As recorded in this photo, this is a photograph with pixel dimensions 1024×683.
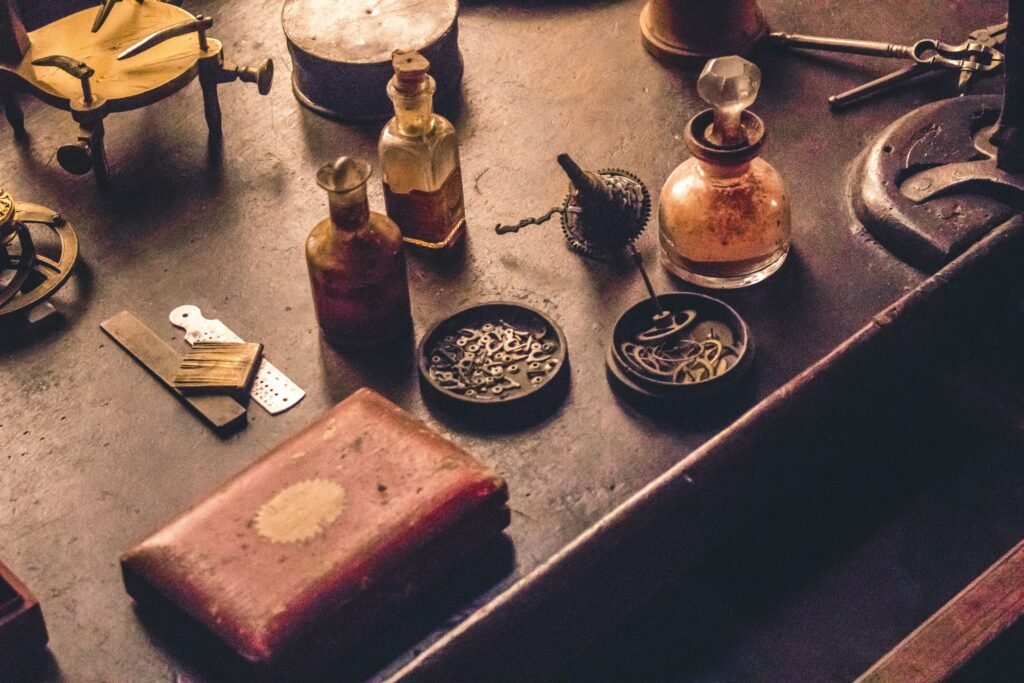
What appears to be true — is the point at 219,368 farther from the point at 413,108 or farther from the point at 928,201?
the point at 928,201

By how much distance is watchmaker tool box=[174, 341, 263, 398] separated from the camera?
171 centimetres

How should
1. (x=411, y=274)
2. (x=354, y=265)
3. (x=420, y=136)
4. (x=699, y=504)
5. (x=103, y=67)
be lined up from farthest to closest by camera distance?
(x=103, y=67) < (x=411, y=274) < (x=420, y=136) < (x=354, y=265) < (x=699, y=504)

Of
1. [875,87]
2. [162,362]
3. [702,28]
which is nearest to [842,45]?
[875,87]

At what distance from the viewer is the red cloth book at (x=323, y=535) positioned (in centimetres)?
136

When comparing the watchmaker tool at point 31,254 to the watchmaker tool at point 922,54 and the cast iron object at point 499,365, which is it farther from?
the watchmaker tool at point 922,54

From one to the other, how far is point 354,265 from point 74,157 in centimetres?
53

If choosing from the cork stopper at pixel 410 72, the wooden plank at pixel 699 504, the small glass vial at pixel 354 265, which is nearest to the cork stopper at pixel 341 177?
the small glass vial at pixel 354 265

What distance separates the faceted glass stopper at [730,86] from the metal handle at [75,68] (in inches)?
34.5

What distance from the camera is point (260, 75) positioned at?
2057 millimetres

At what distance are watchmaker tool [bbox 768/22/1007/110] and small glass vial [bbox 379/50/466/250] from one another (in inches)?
26.4

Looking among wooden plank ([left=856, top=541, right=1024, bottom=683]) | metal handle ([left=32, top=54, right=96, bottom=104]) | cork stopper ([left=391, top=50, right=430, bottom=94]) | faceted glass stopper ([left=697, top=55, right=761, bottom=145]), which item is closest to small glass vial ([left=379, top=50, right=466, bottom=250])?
cork stopper ([left=391, top=50, right=430, bottom=94])

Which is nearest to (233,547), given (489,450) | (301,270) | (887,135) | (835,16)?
(489,450)

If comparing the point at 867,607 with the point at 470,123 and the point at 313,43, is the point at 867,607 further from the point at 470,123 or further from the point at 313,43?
the point at 313,43

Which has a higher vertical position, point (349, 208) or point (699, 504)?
point (349, 208)
